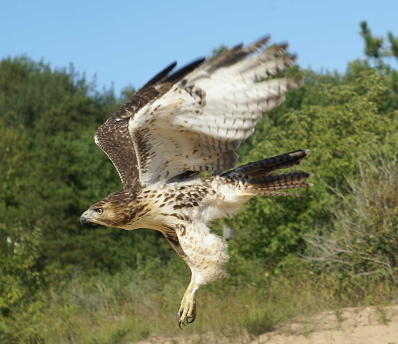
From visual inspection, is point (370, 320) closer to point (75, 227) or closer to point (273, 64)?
point (273, 64)

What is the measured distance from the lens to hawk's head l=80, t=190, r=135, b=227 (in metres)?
6.32

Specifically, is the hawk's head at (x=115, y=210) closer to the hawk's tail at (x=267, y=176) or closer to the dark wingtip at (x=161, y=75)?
the hawk's tail at (x=267, y=176)

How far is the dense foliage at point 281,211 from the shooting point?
995cm

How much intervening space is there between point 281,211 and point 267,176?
6.66 meters

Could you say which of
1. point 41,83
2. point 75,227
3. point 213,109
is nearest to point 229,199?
point 213,109

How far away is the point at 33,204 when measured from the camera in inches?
934

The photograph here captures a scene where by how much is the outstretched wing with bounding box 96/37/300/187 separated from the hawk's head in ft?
0.90

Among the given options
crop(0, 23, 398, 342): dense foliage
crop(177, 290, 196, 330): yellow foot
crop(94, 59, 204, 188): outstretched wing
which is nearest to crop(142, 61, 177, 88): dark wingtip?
crop(94, 59, 204, 188): outstretched wing

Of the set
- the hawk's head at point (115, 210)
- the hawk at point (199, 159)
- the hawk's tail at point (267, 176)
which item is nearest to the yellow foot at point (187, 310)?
the hawk at point (199, 159)

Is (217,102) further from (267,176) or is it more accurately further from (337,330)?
(337,330)

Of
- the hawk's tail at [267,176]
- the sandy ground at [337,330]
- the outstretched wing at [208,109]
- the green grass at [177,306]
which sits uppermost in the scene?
the outstretched wing at [208,109]

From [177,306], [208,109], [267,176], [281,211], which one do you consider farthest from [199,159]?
[281,211]

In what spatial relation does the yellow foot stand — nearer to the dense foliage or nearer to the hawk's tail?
the hawk's tail

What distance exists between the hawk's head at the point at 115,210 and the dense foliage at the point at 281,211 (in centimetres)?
450
